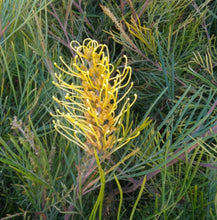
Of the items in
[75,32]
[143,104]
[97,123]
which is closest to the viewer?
[97,123]

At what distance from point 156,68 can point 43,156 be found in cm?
41

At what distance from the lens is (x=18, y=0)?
22.2 inches

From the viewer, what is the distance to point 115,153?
52cm

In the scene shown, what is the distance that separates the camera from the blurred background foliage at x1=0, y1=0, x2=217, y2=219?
38 centimetres

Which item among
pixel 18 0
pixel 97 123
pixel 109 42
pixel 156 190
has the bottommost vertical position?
pixel 156 190

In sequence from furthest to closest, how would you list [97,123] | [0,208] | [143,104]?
[143,104] → [0,208] → [97,123]

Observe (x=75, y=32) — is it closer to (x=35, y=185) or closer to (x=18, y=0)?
(x=18, y=0)

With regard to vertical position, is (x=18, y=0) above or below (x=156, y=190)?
above

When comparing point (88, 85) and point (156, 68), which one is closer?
point (88, 85)

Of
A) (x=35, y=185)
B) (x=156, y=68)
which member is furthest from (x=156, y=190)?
(x=156, y=68)

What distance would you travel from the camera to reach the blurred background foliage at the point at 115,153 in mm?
384

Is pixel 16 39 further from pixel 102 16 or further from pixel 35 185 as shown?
pixel 35 185

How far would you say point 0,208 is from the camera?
504mm

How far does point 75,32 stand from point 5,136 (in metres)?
0.37
